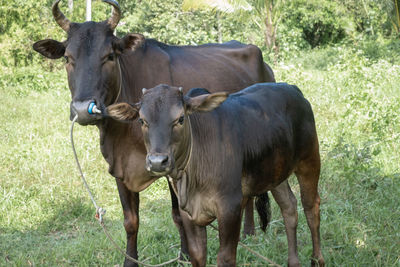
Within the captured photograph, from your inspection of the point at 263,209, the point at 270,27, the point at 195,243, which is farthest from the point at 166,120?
the point at 270,27

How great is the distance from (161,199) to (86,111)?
281 cm

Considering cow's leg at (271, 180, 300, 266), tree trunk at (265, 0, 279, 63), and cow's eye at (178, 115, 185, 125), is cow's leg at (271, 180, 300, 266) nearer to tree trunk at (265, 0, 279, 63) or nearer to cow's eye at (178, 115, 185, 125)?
cow's eye at (178, 115, 185, 125)

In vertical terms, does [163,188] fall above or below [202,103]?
below

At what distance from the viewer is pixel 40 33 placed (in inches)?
715

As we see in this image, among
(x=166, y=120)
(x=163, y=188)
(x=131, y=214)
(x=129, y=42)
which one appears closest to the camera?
(x=166, y=120)

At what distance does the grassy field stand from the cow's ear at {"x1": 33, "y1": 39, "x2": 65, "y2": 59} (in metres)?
1.62

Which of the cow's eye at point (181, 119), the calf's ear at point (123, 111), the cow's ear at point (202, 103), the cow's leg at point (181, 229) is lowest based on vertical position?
the cow's leg at point (181, 229)

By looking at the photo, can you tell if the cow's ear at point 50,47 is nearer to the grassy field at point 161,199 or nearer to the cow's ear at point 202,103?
the cow's ear at point 202,103

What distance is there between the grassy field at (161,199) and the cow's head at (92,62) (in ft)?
4.69

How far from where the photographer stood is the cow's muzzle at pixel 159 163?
9.17ft

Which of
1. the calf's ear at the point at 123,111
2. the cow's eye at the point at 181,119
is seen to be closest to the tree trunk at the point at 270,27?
the calf's ear at the point at 123,111

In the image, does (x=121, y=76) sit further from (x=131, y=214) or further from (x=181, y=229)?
(x=181, y=229)

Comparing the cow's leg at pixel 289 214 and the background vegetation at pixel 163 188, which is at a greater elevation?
the cow's leg at pixel 289 214

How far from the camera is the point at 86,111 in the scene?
3.43m
